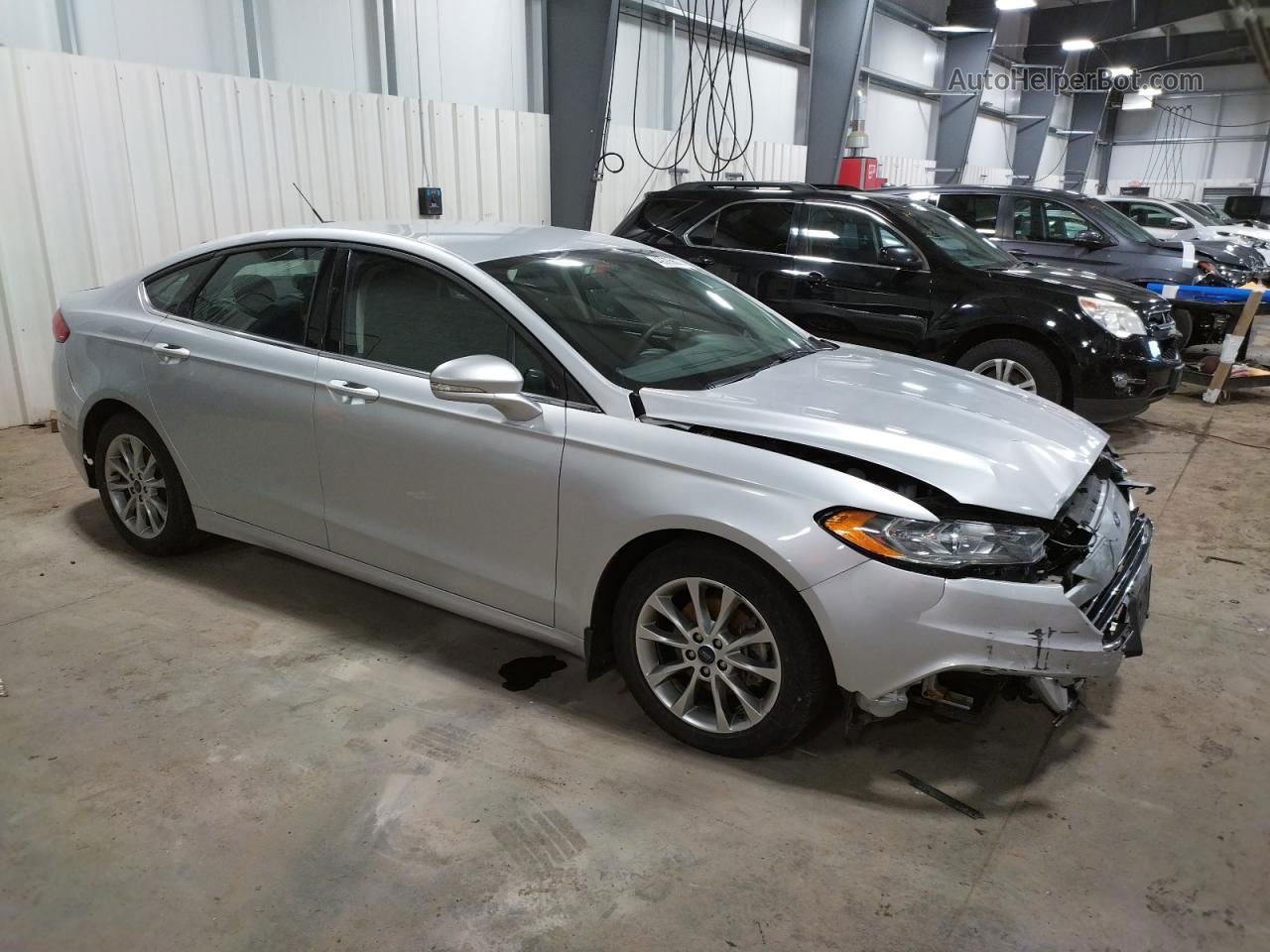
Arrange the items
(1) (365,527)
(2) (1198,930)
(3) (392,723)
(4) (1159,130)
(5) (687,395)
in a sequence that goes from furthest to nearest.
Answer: (4) (1159,130) < (1) (365,527) < (3) (392,723) < (5) (687,395) < (2) (1198,930)

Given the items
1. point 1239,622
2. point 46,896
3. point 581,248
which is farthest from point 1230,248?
point 46,896

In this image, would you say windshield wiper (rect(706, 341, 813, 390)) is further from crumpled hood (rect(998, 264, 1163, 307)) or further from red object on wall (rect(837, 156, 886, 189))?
red object on wall (rect(837, 156, 886, 189))

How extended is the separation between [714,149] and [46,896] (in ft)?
35.1

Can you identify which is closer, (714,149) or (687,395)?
(687,395)

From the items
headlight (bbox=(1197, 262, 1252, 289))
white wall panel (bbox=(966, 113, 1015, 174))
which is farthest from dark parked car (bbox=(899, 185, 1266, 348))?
white wall panel (bbox=(966, 113, 1015, 174))

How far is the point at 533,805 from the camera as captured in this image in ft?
7.87

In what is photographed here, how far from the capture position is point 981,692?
94.3 inches

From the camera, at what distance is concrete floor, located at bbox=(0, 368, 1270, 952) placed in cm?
203

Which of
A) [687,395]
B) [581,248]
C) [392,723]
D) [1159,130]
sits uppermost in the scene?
[1159,130]

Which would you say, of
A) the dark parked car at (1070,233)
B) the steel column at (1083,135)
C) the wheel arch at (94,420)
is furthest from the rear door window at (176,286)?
the steel column at (1083,135)

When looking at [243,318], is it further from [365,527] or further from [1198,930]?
[1198,930]

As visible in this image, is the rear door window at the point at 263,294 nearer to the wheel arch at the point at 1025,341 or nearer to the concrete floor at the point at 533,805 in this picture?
the concrete floor at the point at 533,805

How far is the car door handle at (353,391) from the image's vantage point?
2928 mm

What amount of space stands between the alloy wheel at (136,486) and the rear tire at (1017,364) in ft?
14.7
